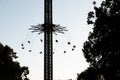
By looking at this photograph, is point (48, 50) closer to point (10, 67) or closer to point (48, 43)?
point (48, 43)

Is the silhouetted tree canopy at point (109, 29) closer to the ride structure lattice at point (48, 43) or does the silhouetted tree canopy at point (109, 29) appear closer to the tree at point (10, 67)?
the ride structure lattice at point (48, 43)

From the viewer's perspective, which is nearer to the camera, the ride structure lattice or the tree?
the ride structure lattice

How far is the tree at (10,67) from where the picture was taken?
57094 mm

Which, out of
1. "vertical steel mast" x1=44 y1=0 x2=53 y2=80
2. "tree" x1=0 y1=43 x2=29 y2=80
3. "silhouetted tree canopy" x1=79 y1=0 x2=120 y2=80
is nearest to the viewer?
"silhouetted tree canopy" x1=79 y1=0 x2=120 y2=80

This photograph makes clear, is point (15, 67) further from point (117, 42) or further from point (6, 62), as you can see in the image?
point (117, 42)

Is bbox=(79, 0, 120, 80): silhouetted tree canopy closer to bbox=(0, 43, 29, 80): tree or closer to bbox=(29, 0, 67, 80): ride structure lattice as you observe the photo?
bbox=(29, 0, 67, 80): ride structure lattice

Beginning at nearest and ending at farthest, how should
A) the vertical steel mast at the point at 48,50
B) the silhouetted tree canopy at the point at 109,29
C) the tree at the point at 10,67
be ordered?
the silhouetted tree canopy at the point at 109,29 < the vertical steel mast at the point at 48,50 < the tree at the point at 10,67

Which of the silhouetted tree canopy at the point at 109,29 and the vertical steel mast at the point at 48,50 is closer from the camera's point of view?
the silhouetted tree canopy at the point at 109,29

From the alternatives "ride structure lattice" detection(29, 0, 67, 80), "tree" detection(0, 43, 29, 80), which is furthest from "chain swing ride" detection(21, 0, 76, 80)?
"tree" detection(0, 43, 29, 80)

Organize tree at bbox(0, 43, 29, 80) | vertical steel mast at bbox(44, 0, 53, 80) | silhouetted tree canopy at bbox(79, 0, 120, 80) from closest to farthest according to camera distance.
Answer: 1. silhouetted tree canopy at bbox(79, 0, 120, 80)
2. vertical steel mast at bbox(44, 0, 53, 80)
3. tree at bbox(0, 43, 29, 80)

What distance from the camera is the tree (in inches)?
2248

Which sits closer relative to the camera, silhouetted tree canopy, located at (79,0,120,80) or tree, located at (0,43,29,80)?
silhouetted tree canopy, located at (79,0,120,80)

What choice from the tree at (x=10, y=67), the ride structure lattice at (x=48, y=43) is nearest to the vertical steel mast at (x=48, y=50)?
the ride structure lattice at (x=48, y=43)

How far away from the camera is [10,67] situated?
57.7 metres
